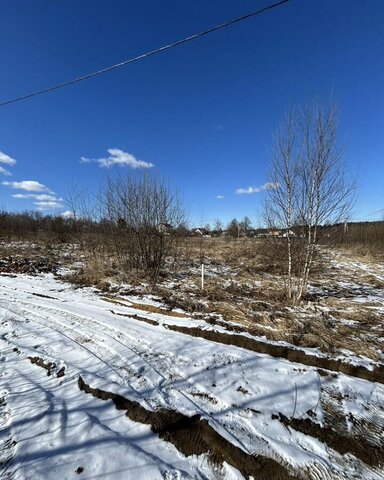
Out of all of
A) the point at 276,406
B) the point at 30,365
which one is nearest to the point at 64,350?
the point at 30,365

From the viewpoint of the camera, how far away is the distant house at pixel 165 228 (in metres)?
10.3

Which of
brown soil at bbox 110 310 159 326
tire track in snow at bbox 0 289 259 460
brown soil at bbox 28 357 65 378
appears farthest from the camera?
brown soil at bbox 110 310 159 326

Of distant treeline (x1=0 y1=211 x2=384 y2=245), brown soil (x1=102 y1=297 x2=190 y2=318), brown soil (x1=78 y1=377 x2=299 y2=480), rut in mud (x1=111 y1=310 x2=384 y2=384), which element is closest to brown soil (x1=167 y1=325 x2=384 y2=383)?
rut in mud (x1=111 y1=310 x2=384 y2=384)

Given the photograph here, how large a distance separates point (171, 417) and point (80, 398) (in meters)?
1.06

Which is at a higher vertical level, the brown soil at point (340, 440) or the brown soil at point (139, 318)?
the brown soil at point (139, 318)

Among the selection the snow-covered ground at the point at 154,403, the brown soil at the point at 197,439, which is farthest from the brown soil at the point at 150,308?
the brown soil at the point at 197,439

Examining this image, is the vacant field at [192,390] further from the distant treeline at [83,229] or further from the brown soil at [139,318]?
the distant treeline at [83,229]

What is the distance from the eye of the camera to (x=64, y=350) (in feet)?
12.6

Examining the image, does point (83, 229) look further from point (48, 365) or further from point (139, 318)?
point (48, 365)

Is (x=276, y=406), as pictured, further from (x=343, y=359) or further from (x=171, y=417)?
(x=343, y=359)

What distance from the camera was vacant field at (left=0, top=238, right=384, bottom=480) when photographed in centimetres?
203

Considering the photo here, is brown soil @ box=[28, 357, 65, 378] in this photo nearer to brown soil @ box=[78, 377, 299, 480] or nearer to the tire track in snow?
the tire track in snow

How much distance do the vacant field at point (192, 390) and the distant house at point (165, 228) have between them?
4583 mm

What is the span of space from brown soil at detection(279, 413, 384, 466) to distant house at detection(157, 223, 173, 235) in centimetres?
836
